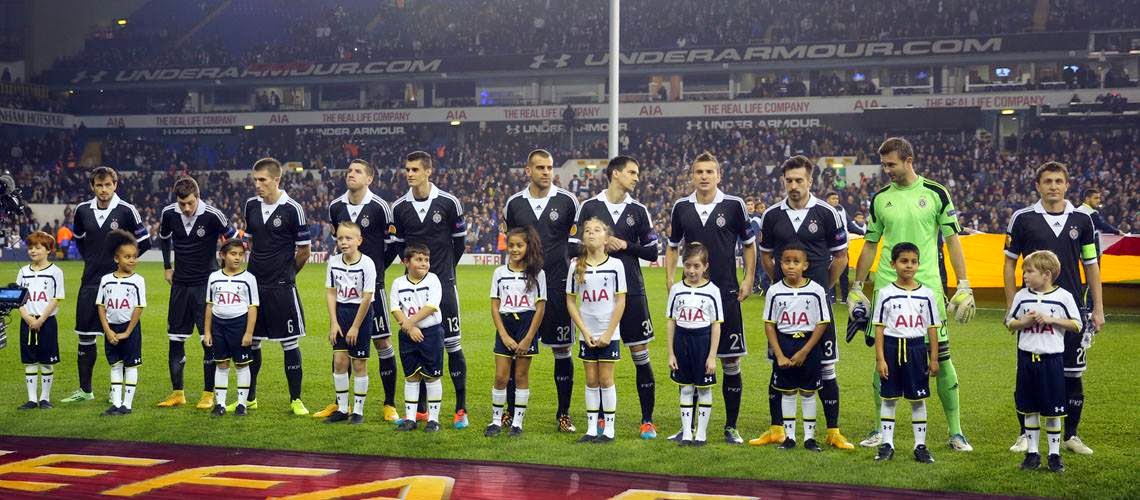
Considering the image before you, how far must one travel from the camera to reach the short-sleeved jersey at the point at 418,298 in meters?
8.31

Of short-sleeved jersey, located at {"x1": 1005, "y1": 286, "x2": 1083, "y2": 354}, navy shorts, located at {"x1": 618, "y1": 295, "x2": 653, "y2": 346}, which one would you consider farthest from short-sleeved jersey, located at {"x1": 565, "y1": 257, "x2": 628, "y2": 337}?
short-sleeved jersey, located at {"x1": 1005, "y1": 286, "x2": 1083, "y2": 354}

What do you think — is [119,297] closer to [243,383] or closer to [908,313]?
[243,383]

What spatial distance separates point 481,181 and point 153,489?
38.4 metres

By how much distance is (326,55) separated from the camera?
2172 inches

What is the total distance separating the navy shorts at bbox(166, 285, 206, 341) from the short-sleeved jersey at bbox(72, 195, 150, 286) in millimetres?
557

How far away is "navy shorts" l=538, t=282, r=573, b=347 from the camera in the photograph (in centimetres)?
836

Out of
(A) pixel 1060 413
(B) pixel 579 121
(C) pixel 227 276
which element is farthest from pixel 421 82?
(A) pixel 1060 413

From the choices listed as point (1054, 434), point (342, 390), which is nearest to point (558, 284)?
point (342, 390)

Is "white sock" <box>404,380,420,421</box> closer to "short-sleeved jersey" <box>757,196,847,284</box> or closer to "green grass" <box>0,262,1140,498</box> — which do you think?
"green grass" <box>0,262,1140,498</box>

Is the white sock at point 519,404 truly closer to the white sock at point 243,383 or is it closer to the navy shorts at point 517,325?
the navy shorts at point 517,325

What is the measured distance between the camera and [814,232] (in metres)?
7.96

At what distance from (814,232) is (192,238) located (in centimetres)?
552

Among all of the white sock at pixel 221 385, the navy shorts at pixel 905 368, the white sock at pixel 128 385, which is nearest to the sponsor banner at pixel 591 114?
the navy shorts at pixel 905 368

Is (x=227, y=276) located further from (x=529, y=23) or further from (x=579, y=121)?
(x=529, y=23)
